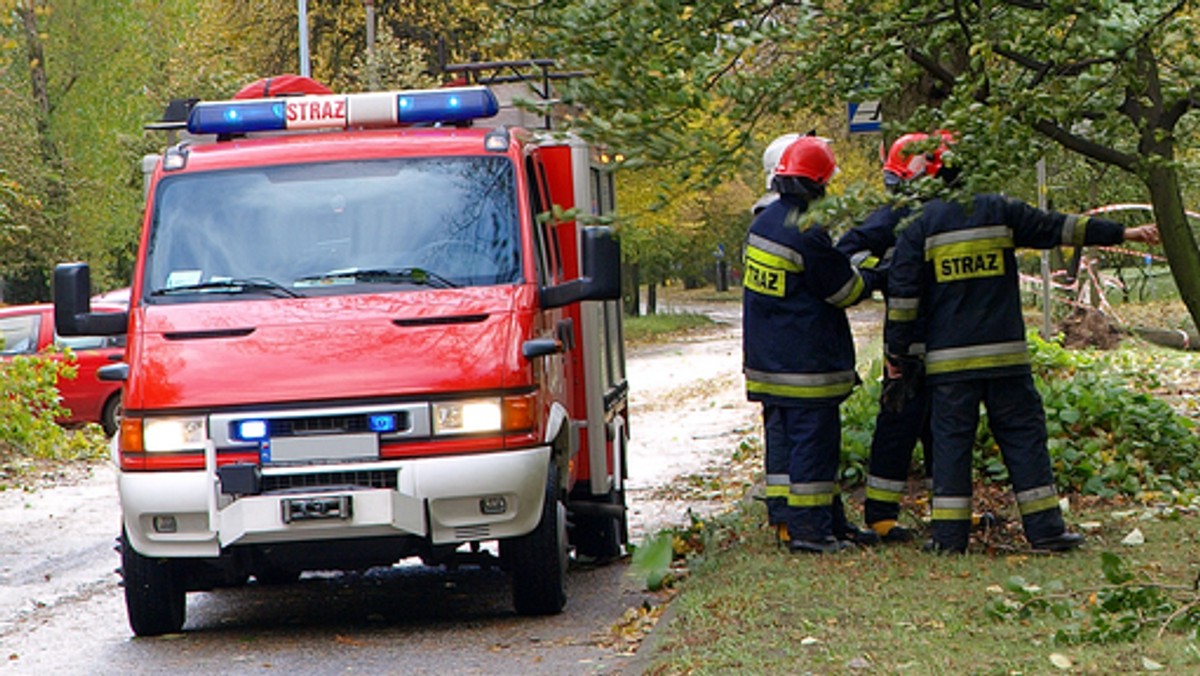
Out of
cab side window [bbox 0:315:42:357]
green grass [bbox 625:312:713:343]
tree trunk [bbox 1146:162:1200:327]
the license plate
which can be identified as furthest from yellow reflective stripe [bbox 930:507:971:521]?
green grass [bbox 625:312:713:343]

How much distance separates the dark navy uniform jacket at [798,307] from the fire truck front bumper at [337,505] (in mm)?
1472

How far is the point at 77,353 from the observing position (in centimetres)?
2119

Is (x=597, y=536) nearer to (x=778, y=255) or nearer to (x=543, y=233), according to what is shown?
(x=543, y=233)

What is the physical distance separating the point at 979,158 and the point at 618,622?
288 centimetres

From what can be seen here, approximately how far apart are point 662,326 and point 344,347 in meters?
39.9

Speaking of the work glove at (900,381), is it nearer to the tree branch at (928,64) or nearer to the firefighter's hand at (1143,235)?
the firefighter's hand at (1143,235)

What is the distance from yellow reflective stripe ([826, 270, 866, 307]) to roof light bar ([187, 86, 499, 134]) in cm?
188

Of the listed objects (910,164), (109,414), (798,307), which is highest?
(910,164)

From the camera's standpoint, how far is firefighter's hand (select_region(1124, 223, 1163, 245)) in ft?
26.7

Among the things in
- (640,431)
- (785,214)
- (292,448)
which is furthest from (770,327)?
(640,431)

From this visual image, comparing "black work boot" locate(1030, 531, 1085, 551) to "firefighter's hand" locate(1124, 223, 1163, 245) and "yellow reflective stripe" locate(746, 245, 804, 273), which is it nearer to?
"firefighter's hand" locate(1124, 223, 1163, 245)

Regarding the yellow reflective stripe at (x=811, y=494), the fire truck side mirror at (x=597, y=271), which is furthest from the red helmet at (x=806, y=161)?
the yellow reflective stripe at (x=811, y=494)

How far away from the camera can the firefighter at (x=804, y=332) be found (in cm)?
843

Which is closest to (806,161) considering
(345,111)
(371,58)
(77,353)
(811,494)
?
(811,494)
